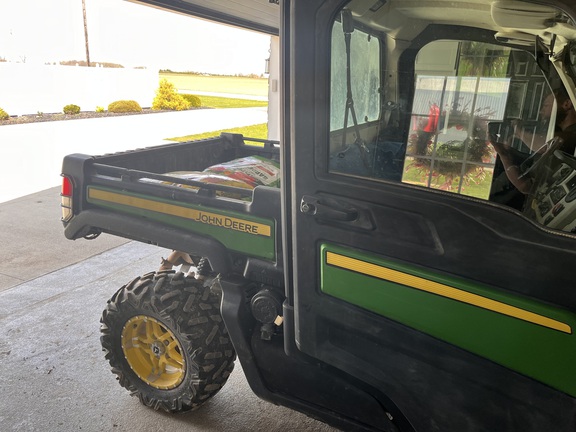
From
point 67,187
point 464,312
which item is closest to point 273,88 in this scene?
point 67,187

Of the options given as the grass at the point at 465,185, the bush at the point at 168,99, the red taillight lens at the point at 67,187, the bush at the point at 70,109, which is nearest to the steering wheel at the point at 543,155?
A: the grass at the point at 465,185

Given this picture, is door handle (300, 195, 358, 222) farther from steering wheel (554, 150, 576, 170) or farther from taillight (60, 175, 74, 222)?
taillight (60, 175, 74, 222)

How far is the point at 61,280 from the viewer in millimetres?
4449

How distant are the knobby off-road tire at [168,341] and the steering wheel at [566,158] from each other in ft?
5.52

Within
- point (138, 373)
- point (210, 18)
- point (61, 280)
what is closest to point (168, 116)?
point (210, 18)

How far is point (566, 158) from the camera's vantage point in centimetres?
153

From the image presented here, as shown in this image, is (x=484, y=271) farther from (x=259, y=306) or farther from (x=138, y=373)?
(x=138, y=373)

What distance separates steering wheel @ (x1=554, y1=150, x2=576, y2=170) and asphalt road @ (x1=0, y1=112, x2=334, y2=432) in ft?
6.21

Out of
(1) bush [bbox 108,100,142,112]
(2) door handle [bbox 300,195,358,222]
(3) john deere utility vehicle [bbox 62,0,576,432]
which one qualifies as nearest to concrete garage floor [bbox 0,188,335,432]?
(3) john deere utility vehicle [bbox 62,0,576,432]

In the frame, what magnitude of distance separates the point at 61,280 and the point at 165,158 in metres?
1.83

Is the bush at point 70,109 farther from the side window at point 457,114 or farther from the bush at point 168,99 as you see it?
the side window at point 457,114

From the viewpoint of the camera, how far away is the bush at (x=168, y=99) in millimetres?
24578

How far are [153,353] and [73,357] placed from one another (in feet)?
2.89

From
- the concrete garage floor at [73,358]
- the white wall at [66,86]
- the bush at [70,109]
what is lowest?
the concrete garage floor at [73,358]
